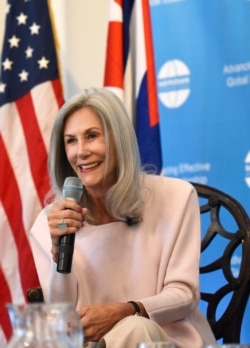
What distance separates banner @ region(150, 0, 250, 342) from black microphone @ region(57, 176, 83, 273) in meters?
1.24

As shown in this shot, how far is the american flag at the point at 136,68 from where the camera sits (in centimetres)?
302

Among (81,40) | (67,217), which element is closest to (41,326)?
(67,217)

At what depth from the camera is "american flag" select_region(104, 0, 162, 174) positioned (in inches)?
119

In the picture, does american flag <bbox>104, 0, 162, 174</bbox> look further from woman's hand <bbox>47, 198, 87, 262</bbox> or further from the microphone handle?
the microphone handle

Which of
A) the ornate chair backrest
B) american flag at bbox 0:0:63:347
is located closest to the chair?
the ornate chair backrest

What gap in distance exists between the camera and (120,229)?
2236 millimetres

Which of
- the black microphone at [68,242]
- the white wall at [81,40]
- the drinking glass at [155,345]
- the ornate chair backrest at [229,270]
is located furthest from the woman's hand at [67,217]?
the white wall at [81,40]

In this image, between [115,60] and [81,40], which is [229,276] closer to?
[115,60]

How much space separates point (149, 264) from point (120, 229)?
14cm

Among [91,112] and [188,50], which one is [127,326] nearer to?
[91,112]

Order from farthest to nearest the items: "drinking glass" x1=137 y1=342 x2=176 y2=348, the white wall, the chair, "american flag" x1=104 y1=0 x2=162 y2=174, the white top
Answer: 1. the white wall
2. "american flag" x1=104 y1=0 x2=162 y2=174
3. the chair
4. the white top
5. "drinking glass" x1=137 y1=342 x2=176 y2=348

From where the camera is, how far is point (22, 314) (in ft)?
3.56

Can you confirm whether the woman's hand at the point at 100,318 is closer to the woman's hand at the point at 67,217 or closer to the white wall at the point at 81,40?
the woman's hand at the point at 67,217

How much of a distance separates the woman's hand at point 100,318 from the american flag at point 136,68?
110cm
